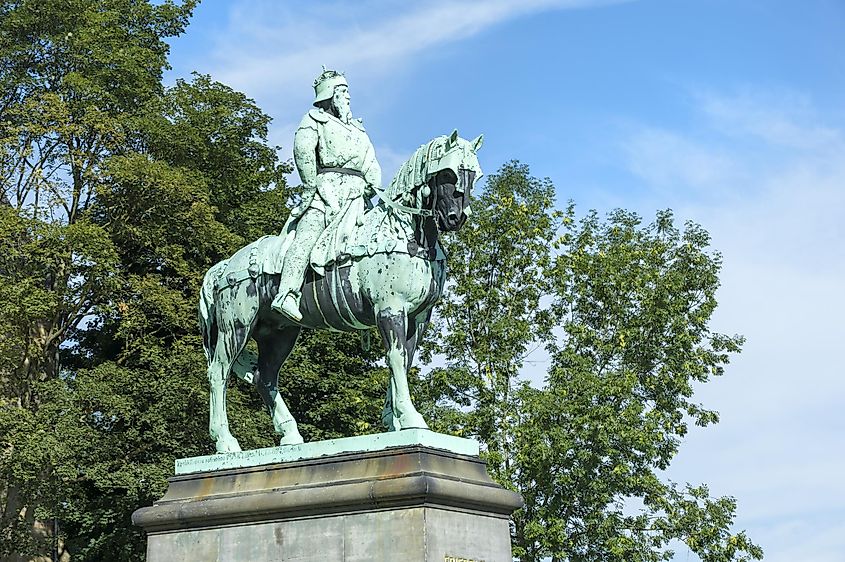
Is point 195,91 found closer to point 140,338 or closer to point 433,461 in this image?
point 140,338

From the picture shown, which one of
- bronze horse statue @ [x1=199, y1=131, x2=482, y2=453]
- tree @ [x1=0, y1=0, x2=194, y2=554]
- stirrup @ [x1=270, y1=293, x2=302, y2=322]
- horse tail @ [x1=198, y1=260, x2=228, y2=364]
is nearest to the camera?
bronze horse statue @ [x1=199, y1=131, x2=482, y2=453]

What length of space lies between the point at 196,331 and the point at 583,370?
30.1 ft

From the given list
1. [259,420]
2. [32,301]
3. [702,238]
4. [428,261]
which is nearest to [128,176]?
[32,301]

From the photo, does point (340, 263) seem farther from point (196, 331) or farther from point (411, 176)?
point (196, 331)

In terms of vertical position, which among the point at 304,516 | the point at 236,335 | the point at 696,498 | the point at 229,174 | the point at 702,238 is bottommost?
the point at 304,516

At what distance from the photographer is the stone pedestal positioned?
36.0 feet

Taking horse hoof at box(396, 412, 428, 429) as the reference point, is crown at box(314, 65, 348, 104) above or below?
above

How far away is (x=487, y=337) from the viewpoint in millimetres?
29141

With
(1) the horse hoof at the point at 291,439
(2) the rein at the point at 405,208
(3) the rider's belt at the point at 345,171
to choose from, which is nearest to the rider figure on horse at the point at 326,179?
(3) the rider's belt at the point at 345,171

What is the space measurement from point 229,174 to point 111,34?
4610 mm

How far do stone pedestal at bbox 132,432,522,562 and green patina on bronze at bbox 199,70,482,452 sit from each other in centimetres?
62

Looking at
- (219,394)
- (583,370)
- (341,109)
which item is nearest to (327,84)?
(341,109)

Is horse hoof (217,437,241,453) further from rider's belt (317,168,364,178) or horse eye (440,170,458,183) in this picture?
horse eye (440,170,458,183)

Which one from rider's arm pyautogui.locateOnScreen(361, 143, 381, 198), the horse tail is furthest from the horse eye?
the horse tail
